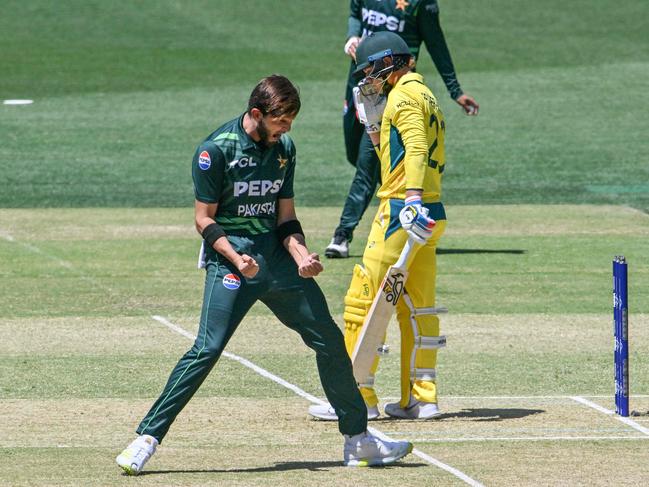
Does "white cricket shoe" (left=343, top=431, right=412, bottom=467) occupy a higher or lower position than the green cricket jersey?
lower

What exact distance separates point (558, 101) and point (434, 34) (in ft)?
46.6

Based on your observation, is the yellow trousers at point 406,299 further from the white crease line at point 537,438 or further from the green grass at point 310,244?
the white crease line at point 537,438

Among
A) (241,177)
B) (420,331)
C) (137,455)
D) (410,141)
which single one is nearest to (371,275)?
(420,331)

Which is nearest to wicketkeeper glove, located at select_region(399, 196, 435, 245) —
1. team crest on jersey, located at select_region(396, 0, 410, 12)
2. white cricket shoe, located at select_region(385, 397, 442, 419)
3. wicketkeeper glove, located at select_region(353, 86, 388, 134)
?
wicketkeeper glove, located at select_region(353, 86, 388, 134)

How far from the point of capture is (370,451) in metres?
8.16

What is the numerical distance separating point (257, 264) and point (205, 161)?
608 millimetres

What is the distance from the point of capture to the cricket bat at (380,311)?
30.2 feet

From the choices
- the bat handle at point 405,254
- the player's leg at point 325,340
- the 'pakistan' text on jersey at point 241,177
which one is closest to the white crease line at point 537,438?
the player's leg at point 325,340

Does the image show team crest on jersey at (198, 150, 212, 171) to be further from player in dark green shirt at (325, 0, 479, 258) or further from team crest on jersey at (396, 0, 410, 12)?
team crest on jersey at (396, 0, 410, 12)

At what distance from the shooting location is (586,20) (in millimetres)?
38688

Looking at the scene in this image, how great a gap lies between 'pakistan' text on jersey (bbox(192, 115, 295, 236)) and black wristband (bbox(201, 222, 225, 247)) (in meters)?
0.14

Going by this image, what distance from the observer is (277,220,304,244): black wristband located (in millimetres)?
8219

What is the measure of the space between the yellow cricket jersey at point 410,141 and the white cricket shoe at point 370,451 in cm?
169

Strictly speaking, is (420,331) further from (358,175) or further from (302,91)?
(302,91)
